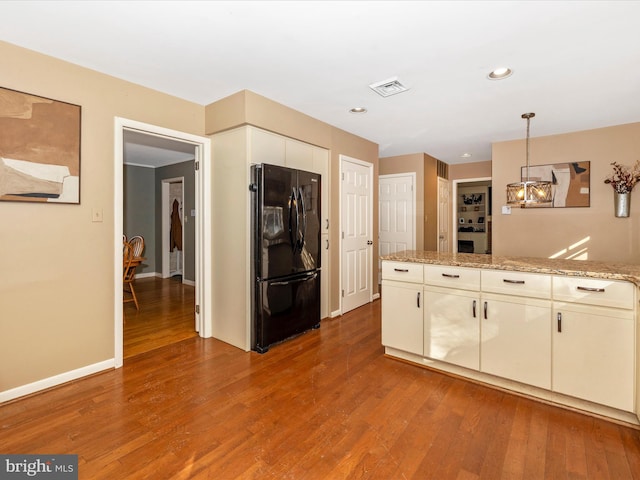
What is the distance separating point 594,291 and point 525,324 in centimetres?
46

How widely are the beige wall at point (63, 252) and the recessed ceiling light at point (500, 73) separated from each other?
2963 millimetres

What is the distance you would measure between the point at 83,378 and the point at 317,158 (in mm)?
3046

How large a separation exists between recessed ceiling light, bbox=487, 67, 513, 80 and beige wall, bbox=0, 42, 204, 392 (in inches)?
117

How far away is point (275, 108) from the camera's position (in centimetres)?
324

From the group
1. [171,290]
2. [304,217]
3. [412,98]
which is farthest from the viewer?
[171,290]

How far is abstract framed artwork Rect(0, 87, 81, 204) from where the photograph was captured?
86.2 inches

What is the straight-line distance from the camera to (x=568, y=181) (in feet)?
14.0

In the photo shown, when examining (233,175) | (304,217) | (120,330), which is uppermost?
(233,175)

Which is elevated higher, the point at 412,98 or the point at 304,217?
the point at 412,98

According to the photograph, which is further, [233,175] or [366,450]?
[233,175]

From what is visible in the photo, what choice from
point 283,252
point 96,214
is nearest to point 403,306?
point 283,252

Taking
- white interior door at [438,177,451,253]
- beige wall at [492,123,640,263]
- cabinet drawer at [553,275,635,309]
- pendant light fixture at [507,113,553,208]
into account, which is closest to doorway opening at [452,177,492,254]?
white interior door at [438,177,451,253]

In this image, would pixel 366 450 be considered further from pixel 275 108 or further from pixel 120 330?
pixel 275 108

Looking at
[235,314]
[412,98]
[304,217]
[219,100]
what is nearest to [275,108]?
[219,100]
